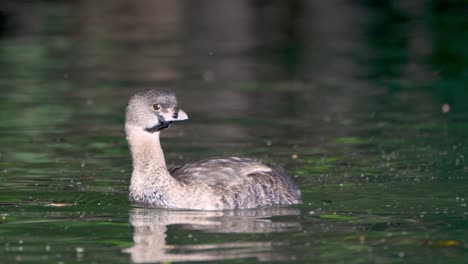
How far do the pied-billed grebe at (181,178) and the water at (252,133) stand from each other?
0.65ft

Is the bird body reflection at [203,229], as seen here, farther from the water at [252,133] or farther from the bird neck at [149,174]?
the bird neck at [149,174]

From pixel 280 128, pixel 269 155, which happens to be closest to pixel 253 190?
pixel 269 155

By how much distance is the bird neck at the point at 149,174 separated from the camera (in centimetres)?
1302

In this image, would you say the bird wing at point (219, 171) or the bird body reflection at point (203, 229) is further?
the bird wing at point (219, 171)

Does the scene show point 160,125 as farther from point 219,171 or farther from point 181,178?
point 219,171

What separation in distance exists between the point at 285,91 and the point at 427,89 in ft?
8.10

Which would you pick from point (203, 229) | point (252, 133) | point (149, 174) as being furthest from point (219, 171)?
point (252, 133)

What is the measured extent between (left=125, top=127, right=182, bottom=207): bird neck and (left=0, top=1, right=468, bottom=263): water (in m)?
0.19

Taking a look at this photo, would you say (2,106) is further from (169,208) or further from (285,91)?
(169,208)

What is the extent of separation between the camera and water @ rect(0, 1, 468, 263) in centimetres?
1138

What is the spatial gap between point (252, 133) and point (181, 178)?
4.94 m

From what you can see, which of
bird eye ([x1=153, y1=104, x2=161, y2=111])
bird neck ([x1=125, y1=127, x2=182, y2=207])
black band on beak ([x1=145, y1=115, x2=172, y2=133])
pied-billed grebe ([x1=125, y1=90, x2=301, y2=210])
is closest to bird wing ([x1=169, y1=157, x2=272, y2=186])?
pied-billed grebe ([x1=125, y1=90, x2=301, y2=210])

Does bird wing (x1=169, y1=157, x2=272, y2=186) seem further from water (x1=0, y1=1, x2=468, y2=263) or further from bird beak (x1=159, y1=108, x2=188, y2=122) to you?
bird beak (x1=159, y1=108, x2=188, y2=122)

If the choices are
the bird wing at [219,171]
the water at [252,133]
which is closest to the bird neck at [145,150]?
the bird wing at [219,171]
